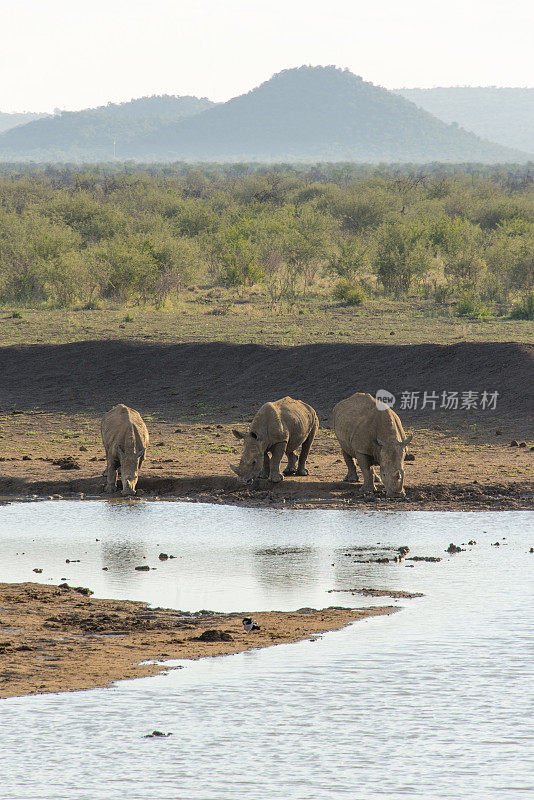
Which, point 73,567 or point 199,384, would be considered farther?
point 199,384

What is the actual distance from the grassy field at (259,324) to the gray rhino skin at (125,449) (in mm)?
11254

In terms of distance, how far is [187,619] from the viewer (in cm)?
990

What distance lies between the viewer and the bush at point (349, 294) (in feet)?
126

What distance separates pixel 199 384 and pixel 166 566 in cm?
1309

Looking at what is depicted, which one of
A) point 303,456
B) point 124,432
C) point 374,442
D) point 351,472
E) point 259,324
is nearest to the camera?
point 374,442

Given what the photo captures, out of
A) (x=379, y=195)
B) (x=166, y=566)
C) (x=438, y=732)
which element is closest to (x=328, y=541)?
(x=166, y=566)

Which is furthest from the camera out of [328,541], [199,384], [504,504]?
[199,384]

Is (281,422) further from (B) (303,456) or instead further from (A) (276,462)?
(B) (303,456)

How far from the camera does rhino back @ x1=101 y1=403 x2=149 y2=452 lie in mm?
16250

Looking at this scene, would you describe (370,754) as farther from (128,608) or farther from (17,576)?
(17,576)

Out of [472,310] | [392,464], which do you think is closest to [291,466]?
[392,464]

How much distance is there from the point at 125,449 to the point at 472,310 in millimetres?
20515

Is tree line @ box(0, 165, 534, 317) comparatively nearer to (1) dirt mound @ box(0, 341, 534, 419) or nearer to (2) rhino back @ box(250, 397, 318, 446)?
(1) dirt mound @ box(0, 341, 534, 419)

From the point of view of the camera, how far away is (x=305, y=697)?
8047 mm
